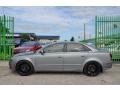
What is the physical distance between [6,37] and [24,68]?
5439 mm

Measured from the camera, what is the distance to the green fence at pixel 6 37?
15.6 metres

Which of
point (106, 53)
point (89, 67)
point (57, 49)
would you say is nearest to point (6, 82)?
point (57, 49)

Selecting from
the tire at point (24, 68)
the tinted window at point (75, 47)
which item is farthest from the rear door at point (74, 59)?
the tire at point (24, 68)

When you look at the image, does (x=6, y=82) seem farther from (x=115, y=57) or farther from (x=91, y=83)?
(x=115, y=57)

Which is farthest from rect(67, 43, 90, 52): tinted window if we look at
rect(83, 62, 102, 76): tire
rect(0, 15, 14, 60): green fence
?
rect(0, 15, 14, 60): green fence

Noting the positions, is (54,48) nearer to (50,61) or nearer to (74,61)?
(50,61)

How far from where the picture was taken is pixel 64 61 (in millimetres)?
11133

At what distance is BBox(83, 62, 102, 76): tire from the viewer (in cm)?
1105

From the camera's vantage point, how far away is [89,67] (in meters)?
11.1

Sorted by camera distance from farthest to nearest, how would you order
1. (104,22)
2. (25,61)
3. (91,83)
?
(104,22) → (25,61) → (91,83)

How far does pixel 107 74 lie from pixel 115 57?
3.72 metres

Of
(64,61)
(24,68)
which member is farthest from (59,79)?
(24,68)

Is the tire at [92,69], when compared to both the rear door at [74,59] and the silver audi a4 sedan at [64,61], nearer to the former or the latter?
the silver audi a4 sedan at [64,61]

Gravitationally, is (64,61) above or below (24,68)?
above
